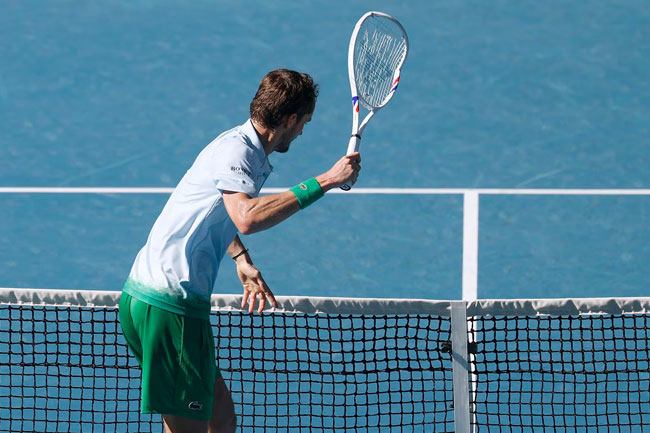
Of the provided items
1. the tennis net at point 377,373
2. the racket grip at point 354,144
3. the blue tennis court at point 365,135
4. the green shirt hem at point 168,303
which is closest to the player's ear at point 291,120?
the racket grip at point 354,144

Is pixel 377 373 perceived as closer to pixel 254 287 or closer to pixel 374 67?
pixel 254 287

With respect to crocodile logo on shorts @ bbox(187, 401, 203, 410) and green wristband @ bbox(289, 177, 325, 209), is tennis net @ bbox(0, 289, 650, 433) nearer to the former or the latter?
crocodile logo on shorts @ bbox(187, 401, 203, 410)

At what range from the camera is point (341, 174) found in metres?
3.84

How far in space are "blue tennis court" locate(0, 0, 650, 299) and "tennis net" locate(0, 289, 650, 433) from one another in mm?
807

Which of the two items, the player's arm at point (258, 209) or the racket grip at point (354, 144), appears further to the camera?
the racket grip at point (354, 144)

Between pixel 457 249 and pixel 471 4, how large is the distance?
4221 millimetres

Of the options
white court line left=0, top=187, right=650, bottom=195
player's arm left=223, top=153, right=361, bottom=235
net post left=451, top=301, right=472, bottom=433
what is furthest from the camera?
white court line left=0, top=187, right=650, bottom=195

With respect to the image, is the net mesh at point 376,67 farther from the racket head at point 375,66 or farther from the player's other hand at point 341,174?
the player's other hand at point 341,174

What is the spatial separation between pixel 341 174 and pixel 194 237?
589 millimetres

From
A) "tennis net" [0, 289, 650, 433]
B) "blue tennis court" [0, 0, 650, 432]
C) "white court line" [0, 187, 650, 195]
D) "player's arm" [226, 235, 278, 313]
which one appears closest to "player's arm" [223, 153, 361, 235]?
"player's arm" [226, 235, 278, 313]

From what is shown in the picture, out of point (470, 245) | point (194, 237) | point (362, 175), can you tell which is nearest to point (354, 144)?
point (194, 237)

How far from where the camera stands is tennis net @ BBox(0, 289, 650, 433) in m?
4.48

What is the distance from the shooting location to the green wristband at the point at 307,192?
3.69 meters

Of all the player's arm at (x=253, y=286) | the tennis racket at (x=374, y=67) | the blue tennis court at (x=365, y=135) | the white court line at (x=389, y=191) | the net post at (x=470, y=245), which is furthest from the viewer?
the white court line at (x=389, y=191)
